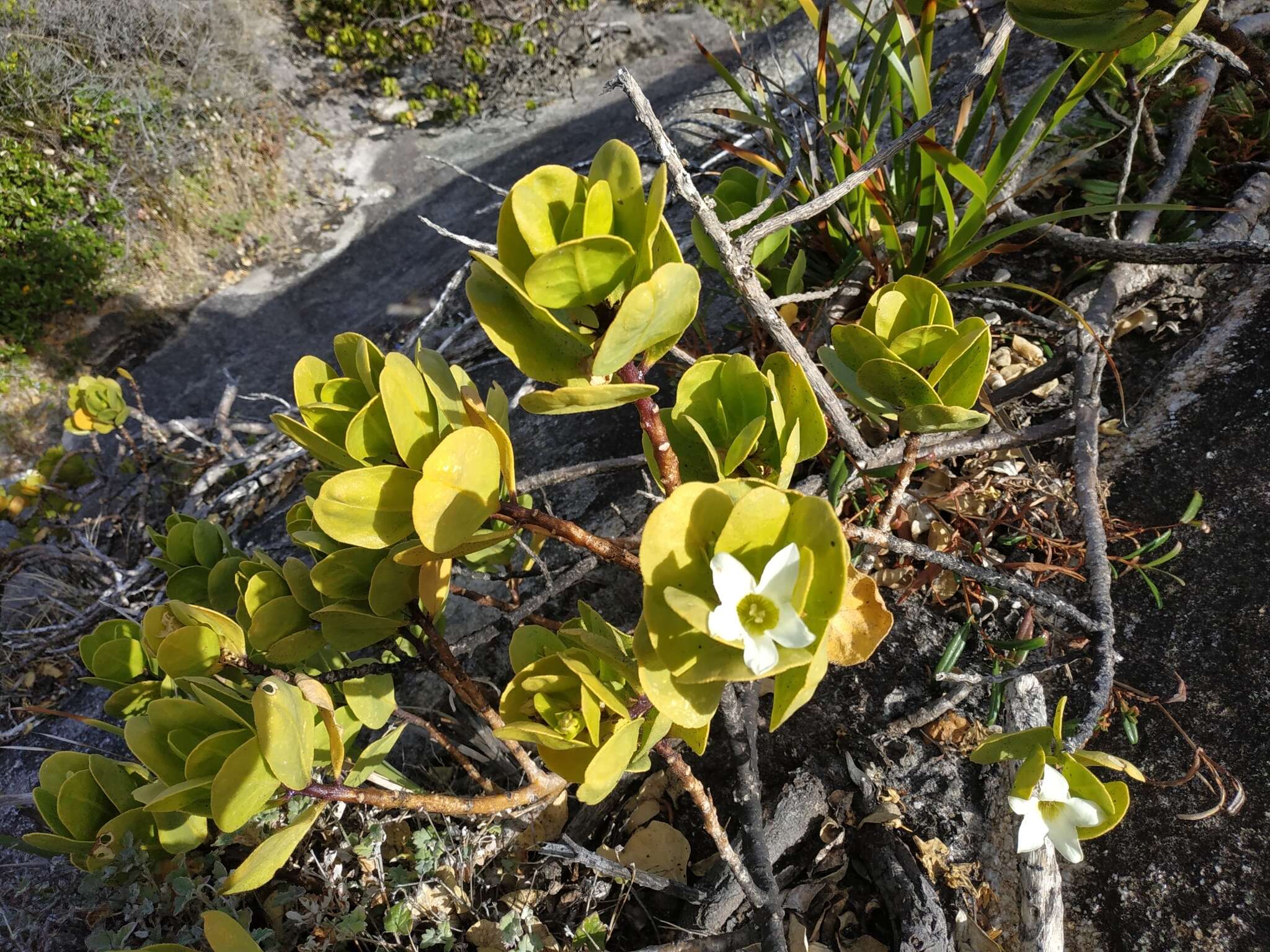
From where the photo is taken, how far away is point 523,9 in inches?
268

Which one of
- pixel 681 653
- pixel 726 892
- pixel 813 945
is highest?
pixel 681 653

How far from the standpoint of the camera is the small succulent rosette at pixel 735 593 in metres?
0.56

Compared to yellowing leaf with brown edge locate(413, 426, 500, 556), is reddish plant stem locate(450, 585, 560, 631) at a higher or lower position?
lower

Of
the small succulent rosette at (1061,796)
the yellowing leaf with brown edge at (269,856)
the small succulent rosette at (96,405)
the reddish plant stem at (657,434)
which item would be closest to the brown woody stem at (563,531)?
the reddish plant stem at (657,434)

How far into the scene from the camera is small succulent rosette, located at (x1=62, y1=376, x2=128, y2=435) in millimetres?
2365

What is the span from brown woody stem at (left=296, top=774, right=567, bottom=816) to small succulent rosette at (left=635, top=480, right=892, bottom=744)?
1.15 ft

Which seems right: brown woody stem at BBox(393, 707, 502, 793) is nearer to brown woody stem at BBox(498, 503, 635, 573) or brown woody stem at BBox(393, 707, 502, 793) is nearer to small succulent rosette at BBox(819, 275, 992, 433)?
brown woody stem at BBox(498, 503, 635, 573)

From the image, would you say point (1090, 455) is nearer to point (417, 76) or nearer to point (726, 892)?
point (726, 892)

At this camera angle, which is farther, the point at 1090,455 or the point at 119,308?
the point at 119,308

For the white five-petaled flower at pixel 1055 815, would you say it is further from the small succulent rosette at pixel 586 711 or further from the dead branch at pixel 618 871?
the dead branch at pixel 618 871

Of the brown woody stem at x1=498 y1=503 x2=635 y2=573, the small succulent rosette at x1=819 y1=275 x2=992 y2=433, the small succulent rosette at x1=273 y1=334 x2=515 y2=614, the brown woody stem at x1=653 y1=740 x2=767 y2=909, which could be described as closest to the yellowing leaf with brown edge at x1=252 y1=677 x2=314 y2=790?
the small succulent rosette at x1=273 y1=334 x2=515 y2=614

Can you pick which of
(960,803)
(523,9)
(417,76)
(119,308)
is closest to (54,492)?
(119,308)

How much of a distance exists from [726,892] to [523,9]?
25.5 ft

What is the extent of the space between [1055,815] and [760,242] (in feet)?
3.04
